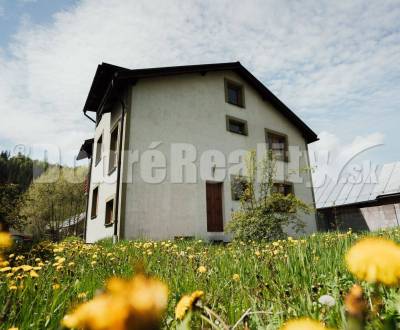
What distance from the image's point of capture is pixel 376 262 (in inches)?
28.3

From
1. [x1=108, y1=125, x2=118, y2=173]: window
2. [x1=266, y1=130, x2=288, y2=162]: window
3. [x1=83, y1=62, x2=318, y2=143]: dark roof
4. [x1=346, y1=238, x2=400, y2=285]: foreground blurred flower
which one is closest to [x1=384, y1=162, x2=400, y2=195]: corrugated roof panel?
[x1=83, y1=62, x2=318, y2=143]: dark roof

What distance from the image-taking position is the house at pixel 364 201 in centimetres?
1689

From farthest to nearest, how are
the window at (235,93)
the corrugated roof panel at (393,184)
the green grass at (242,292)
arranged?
1. the corrugated roof panel at (393,184)
2. the window at (235,93)
3. the green grass at (242,292)

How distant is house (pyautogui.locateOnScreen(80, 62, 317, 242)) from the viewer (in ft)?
37.4

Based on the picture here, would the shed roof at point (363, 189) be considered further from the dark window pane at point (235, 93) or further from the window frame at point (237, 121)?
the dark window pane at point (235, 93)

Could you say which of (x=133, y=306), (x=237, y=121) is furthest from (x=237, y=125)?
(x=133, y=306)

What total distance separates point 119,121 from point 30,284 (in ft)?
35.7

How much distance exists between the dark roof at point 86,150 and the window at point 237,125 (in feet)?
27.2

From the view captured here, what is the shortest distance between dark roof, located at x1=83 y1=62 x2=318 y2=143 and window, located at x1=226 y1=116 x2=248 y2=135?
2422 millimetres

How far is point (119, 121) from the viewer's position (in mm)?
12625

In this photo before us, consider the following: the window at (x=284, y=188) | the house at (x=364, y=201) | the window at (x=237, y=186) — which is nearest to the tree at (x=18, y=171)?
the window at (x=237, y=186)

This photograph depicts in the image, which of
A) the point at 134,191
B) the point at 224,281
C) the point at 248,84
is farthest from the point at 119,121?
the point at 224,281

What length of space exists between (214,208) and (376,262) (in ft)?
40.2

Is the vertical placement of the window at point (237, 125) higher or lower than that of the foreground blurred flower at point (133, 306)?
higher
